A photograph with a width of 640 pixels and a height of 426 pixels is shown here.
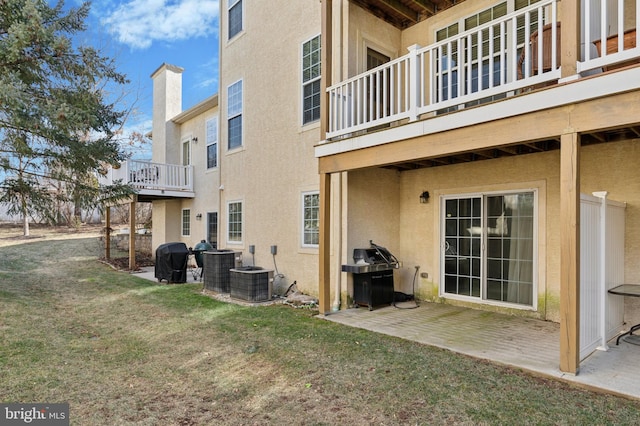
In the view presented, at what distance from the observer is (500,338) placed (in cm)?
539

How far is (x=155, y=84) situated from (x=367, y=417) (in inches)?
661

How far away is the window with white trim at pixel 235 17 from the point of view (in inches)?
436

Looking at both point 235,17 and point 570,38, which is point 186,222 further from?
point 570,38

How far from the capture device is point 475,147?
15.5 ft

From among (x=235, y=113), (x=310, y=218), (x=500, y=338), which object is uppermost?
(x=235, y=113)

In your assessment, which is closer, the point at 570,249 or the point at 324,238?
the point at 570,249

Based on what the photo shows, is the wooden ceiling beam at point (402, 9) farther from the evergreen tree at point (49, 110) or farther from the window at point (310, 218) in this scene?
the evergreen tree at point (49, 110)

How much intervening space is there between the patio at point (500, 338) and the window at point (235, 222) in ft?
15.5

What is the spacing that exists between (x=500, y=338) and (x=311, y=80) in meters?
6.32

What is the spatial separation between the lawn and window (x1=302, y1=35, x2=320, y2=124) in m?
4.31

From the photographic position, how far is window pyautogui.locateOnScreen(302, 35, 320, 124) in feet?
27.7

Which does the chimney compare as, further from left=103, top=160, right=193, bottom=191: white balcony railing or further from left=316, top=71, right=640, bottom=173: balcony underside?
left=316, top=71, right=640, bottom=173: balcony underside

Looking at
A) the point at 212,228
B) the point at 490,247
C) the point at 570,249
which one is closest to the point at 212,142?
the point at 212,228

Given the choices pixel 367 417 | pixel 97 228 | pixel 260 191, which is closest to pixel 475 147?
pixel 367 417
